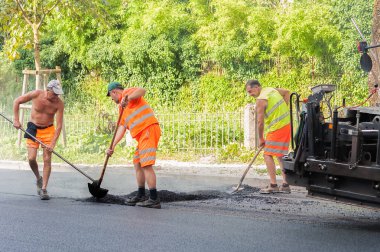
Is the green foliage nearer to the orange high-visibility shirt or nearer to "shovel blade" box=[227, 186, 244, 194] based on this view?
"shovel blade" box=[227, 186, 244, 194]

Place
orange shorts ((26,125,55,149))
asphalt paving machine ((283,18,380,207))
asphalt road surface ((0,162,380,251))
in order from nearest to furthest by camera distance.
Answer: asphalt road surface ((0,162,380,251))
asphalt paving machine ((283,18,380,207))
orange shorts ((26,125,55,149))

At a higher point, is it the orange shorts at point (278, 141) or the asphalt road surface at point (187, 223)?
the orange shorts at point (278, 141)

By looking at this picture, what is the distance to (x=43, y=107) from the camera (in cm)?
1077

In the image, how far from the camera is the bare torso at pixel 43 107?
10.8 metres

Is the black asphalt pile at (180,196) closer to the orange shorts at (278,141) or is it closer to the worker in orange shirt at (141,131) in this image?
the worker in orange shirt at (141,131)

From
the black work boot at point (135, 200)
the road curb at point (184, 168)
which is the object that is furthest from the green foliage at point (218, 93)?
the black work boot at point (135, 200)

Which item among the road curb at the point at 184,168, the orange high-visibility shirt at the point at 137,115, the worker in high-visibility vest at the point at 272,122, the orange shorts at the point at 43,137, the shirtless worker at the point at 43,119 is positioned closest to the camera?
the orange high-visibility shirt at the point at 137,115

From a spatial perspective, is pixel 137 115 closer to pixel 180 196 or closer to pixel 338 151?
pixel 180 196

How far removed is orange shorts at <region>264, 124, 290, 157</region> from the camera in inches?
420

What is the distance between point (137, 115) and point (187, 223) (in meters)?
2.04

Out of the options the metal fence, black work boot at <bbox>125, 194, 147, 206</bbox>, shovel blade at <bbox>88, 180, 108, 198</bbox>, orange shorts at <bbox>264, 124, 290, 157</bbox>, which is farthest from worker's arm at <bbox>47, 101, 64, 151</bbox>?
the metal fence

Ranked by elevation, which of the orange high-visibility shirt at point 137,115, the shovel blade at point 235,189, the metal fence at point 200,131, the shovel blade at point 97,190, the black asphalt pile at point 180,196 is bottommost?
the black asphalt pile at point 180,196

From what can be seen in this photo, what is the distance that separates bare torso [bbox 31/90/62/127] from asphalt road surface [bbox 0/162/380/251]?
104 centimetres

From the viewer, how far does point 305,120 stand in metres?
8.10
